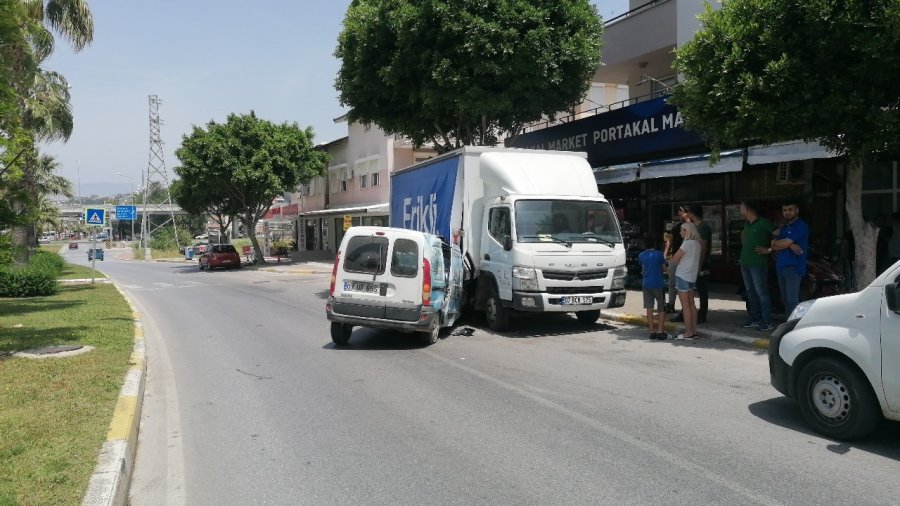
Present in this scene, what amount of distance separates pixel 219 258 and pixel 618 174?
29077mm

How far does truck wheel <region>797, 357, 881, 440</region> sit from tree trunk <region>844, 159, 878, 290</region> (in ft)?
16.1

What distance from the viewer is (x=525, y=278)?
10.3 meters

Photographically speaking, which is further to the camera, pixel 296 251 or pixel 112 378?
pixel 296 251

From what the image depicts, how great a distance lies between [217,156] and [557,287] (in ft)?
98.6

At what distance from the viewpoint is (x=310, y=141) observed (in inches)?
1519

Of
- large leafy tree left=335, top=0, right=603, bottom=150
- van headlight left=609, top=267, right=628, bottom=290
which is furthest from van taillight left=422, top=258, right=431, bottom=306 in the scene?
large leafy tree left=335, top=0, right=603, bottom=150

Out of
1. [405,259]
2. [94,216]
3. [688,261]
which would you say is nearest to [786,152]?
[688,261]

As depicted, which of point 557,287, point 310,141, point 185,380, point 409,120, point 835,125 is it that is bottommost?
point 185,380

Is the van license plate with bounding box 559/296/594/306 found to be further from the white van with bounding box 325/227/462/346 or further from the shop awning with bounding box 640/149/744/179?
the shop awning with bounding box 640/149/744/179

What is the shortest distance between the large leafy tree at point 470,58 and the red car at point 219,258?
24054mm

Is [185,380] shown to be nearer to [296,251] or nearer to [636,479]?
[636,479]

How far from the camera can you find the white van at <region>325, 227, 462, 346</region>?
947cm

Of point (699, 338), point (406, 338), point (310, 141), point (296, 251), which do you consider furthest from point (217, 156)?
point (699, 338)

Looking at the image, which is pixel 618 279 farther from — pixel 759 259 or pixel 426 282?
pixel 426 282
